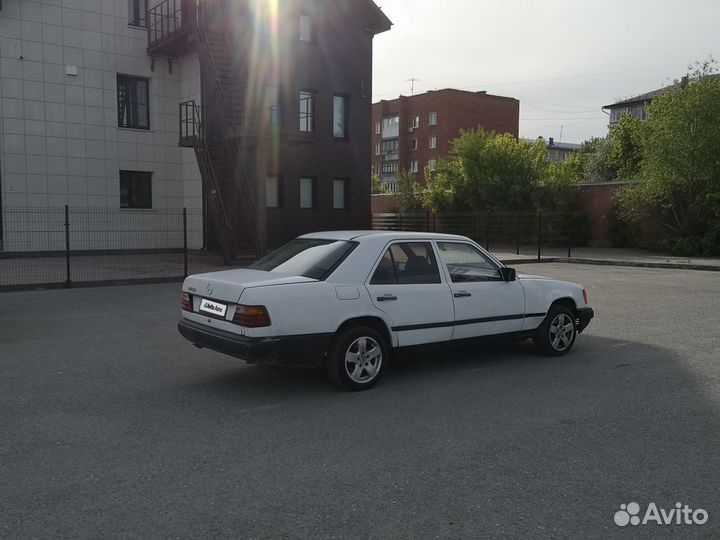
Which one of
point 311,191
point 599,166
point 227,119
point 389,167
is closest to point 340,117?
point 311,191

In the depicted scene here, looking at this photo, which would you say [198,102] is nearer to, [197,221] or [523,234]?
[197,221]

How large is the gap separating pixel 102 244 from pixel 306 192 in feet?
25.3

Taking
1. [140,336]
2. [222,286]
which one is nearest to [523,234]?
[140,336]

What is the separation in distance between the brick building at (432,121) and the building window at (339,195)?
3923 cm

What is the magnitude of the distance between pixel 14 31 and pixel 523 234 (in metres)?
20.9

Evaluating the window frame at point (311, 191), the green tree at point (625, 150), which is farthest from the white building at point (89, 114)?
the green tree at point (625, 150)

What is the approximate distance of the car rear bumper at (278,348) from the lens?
580cm

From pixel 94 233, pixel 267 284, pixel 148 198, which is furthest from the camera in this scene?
pixel 148 198

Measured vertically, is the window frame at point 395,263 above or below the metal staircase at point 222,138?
below

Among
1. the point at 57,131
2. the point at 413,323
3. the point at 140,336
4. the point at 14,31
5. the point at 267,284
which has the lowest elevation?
the point at 140,336

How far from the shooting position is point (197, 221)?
80.6ft

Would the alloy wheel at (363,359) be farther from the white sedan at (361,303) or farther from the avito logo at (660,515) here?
the avito logo at (660,515)

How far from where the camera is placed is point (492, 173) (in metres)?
35.1

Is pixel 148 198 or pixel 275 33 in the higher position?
pixel 275 33
